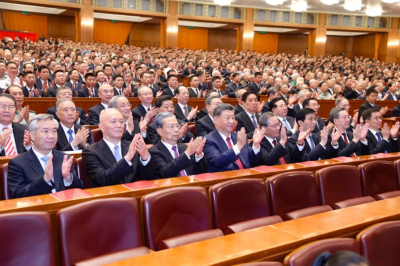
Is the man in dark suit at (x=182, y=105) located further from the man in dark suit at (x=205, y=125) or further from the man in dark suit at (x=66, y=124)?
the man in dark suit at (x=66, y=124)

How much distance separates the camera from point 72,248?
126 cm

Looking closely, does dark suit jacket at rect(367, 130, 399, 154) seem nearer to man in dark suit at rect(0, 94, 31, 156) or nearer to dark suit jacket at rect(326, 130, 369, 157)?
dark suit jacket at rect(326, 130, 369, 157)

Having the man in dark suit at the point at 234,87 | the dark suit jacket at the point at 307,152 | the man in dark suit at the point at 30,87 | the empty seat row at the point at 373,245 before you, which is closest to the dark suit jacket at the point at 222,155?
the dark suit jacket at the point at 307,152

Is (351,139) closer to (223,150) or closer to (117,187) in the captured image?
(223,150)

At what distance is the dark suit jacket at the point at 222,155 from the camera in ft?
7.43

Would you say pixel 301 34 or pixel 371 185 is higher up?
pixel 301 34

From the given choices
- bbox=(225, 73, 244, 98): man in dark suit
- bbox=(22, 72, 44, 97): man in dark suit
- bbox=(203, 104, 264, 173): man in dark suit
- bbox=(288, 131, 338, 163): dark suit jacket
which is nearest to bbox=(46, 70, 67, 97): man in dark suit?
bbox=(22, 72, 44, 97): man in dark suit

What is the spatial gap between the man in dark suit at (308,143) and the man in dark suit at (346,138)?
72 millimetres

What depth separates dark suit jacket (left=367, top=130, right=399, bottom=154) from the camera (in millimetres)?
3008

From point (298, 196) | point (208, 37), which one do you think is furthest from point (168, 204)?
point (208, 37)

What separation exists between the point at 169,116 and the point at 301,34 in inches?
620

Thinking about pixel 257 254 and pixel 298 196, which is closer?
pixel 257 254

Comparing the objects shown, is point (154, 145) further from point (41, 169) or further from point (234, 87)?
point (234, 87)

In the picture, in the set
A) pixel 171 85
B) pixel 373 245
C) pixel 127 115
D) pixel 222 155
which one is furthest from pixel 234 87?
pixel 373 245
